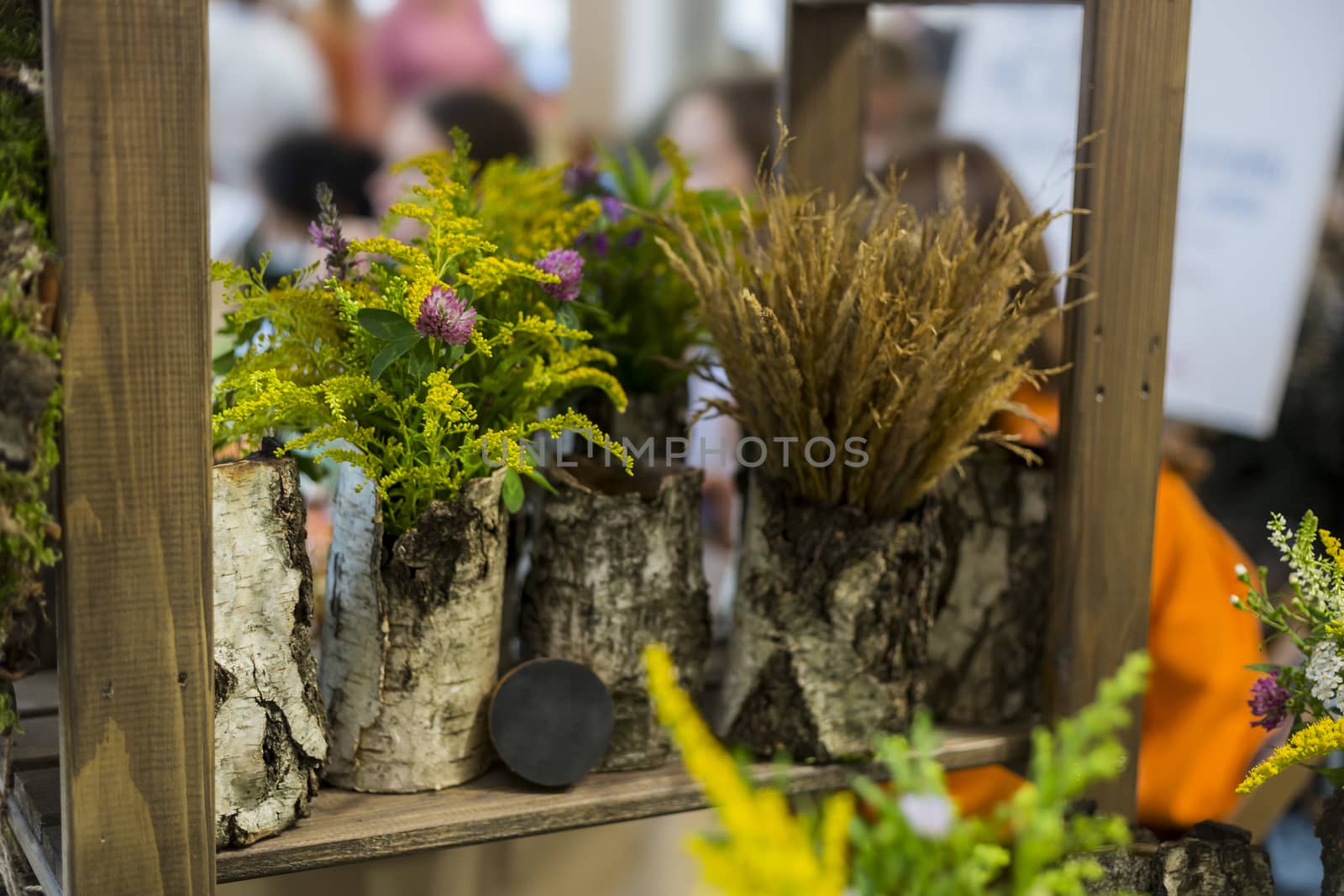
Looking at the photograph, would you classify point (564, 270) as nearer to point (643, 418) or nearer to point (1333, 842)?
point (643, 418)

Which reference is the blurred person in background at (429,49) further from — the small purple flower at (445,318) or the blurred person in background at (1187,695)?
the small purple flower at (445,318)

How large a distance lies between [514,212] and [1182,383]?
74.7 inches

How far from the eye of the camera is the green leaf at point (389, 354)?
41.3 inches

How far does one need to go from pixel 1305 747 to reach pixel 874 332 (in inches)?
19.0

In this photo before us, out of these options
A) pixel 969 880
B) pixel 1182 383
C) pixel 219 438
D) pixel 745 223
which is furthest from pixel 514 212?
pixel 1182 383

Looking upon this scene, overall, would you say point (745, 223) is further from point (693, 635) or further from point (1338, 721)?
point (1338, 721)

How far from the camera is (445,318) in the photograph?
1.05m

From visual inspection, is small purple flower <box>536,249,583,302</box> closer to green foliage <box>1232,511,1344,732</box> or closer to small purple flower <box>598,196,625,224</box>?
small purple flower <box>598,196,625,224</box>

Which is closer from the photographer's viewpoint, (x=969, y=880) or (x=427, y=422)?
(x=969, y=880)

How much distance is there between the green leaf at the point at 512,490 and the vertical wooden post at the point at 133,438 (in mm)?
275

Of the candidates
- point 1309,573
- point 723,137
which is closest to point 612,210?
point 1309,573

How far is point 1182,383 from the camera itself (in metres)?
2.71

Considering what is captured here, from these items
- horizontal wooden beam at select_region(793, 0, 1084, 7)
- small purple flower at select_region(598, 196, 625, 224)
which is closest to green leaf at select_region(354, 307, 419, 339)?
small purple flower at select_region(598, 196, 625, 224)

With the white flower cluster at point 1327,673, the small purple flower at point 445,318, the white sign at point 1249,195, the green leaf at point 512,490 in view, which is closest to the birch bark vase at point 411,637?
the green leaf at point 512,490
